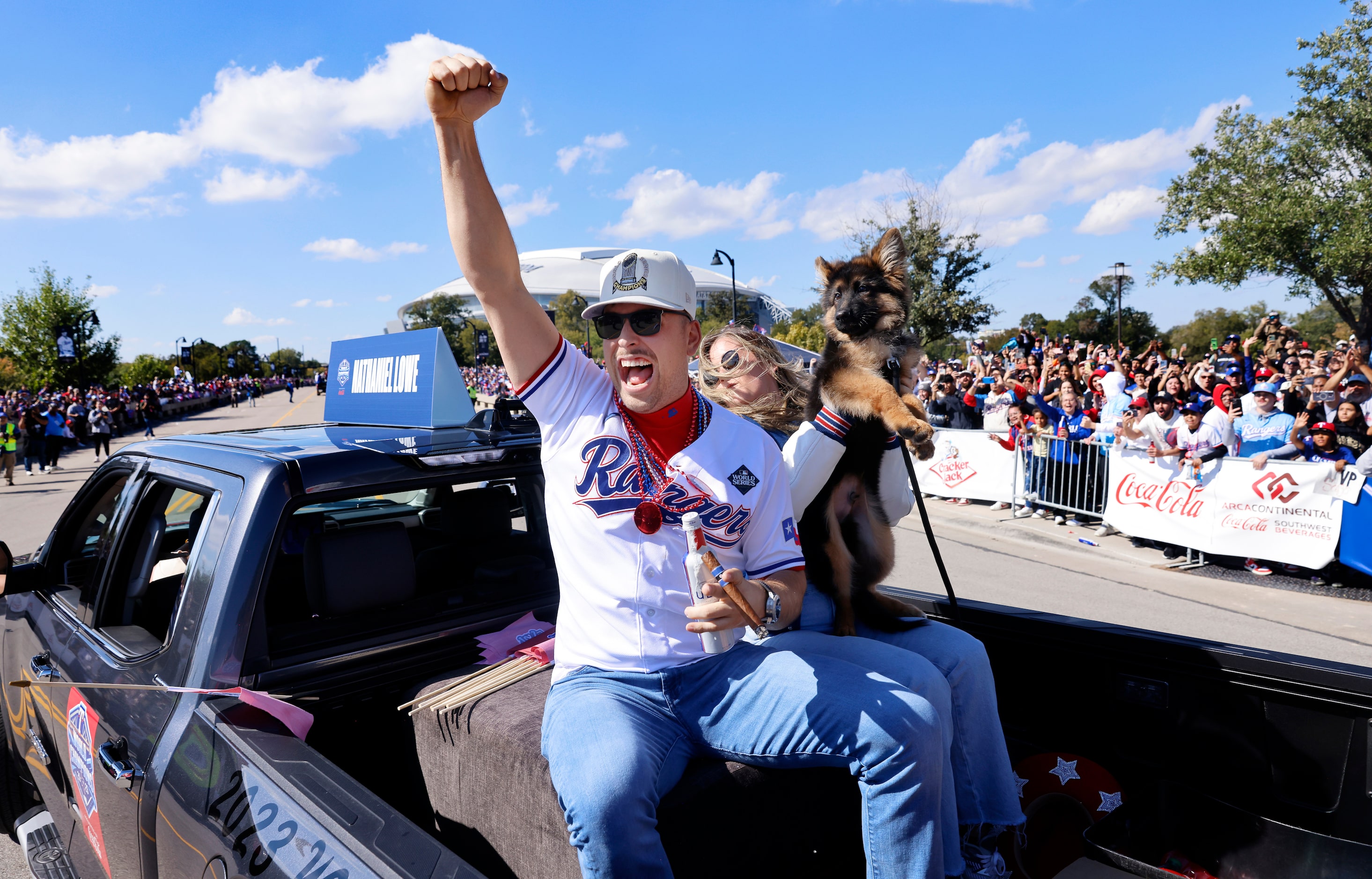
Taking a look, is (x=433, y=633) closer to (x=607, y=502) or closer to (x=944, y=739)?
(x=607, y=502)

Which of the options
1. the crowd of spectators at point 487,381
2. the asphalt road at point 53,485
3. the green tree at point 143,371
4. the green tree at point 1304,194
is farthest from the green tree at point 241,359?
the green tree at point 1304,194

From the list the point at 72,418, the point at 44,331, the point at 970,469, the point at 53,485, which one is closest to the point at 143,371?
the point at 44,331

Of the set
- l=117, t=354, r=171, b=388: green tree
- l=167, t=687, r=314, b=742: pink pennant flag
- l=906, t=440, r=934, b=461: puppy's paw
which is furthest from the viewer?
l=117, t=354, r=171, b=388: green tree

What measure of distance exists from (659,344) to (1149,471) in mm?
9156

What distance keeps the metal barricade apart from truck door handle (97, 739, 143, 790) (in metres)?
10.3

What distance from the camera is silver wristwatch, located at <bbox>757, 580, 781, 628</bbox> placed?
189cm

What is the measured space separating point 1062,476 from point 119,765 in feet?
36.0

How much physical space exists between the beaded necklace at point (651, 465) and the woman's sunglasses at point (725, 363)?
92 cm

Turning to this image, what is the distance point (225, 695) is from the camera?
1.94m

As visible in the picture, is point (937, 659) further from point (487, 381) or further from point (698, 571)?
point (487, 381)

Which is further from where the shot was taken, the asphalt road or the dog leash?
the asphalt road

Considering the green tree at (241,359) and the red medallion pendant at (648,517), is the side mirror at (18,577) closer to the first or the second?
the red medallion pendant at (648,517)

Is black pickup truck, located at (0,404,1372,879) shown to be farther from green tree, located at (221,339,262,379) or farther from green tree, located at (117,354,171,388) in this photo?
green tree, located at (221,339,262,379)

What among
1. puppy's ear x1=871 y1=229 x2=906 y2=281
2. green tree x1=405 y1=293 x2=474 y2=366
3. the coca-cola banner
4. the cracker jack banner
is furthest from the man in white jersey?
green tree x1=405 y1=293 x2=474 y2=366
